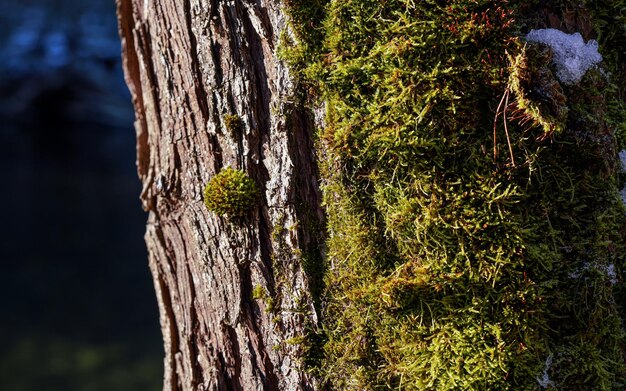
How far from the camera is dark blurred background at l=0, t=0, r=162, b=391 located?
7434 mm

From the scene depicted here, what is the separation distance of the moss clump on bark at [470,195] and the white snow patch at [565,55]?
1.1 inches

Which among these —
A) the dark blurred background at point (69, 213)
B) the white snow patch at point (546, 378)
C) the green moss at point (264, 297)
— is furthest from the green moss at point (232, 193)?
the dark blurred background at point (69, 213)

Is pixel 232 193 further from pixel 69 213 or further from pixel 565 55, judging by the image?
pixel 69 213

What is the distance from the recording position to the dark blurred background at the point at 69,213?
7.43m

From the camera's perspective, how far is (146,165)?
196 centimetres

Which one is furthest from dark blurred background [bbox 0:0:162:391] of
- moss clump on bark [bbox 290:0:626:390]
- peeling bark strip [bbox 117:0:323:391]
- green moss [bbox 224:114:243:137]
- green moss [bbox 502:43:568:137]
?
green moss [bbox 502:43:568:137]

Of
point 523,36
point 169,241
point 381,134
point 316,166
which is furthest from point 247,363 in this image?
point 523,36

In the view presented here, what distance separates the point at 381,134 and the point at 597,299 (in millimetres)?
627

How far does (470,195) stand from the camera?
4.51ft

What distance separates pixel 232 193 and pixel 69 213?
34.2 feet

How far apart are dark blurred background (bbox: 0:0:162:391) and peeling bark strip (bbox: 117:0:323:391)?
5785 millimetres

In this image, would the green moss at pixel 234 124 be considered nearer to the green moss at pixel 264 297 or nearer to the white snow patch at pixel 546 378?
the green moss at pixel 264 297

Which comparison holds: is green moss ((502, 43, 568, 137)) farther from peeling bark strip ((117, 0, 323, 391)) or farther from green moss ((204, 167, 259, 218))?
green moss ((204, 167, 259, 218))

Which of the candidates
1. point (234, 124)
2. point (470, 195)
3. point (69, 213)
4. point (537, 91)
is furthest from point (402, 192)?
point (69, 213)
